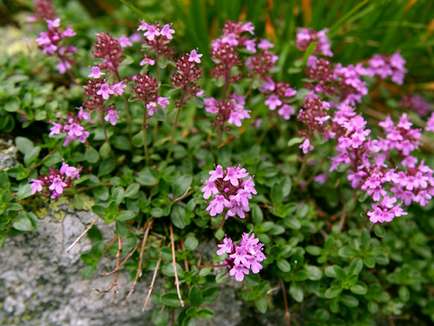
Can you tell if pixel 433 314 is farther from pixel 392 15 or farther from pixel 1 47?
pixel 1 47

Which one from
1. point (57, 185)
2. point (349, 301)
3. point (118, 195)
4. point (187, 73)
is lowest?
point (349, 301)

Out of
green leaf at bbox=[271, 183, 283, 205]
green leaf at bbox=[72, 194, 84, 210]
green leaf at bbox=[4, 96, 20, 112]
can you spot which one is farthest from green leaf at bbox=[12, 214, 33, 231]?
green leaf at bbox=[271, 183, 283, 205]

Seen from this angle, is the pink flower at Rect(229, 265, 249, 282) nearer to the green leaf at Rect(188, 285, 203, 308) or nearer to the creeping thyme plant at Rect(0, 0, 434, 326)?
the creeping thyme plant at Rect(0, 0, 434, 326)

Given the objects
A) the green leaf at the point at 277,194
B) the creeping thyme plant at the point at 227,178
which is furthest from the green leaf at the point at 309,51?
the green leaf at the point at 277,194

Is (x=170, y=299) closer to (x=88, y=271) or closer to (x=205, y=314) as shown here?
(x=205, y=314)

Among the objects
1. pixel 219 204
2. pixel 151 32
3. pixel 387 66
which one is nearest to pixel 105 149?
pixel 151 32

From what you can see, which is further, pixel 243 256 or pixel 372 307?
pixel 372 307

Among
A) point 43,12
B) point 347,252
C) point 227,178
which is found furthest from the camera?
point 43,12

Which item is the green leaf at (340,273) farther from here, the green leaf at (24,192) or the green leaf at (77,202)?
the green leaf at (24,192)
